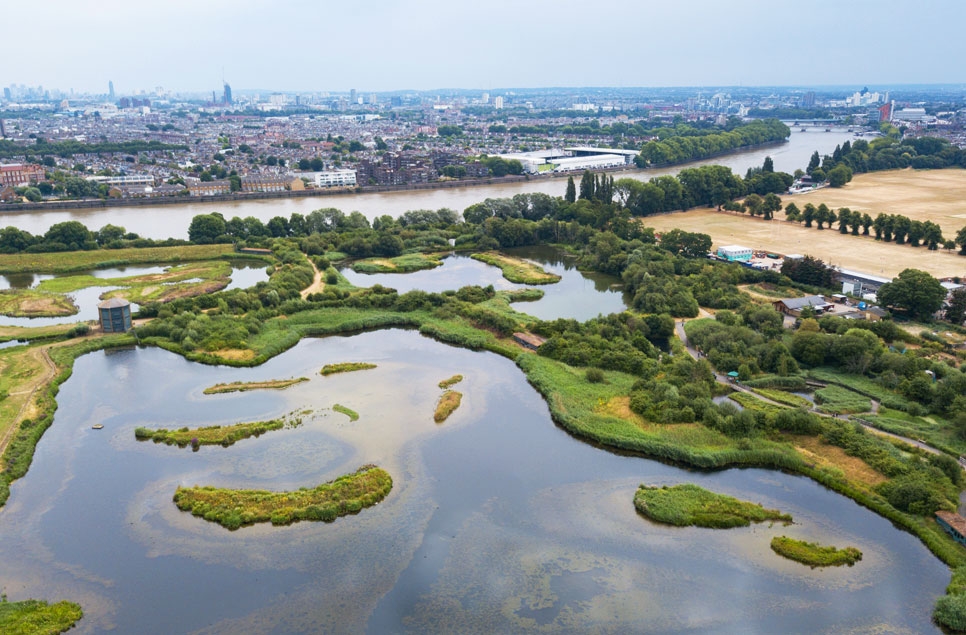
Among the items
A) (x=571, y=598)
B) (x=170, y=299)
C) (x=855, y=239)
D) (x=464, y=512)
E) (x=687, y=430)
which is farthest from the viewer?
(x=855, y=239)

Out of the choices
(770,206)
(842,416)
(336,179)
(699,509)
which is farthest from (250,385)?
(336,179)

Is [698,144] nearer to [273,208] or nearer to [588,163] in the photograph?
[588,163]

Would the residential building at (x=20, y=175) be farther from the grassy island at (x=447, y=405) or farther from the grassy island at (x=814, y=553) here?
the grassy island at (x=814, y=553)

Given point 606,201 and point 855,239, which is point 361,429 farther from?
point 855,239

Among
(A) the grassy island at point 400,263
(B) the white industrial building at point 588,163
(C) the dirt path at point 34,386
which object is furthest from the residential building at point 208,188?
(C) the dirt path at point 34,386

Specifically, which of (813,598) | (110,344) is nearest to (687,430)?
(813,598)
